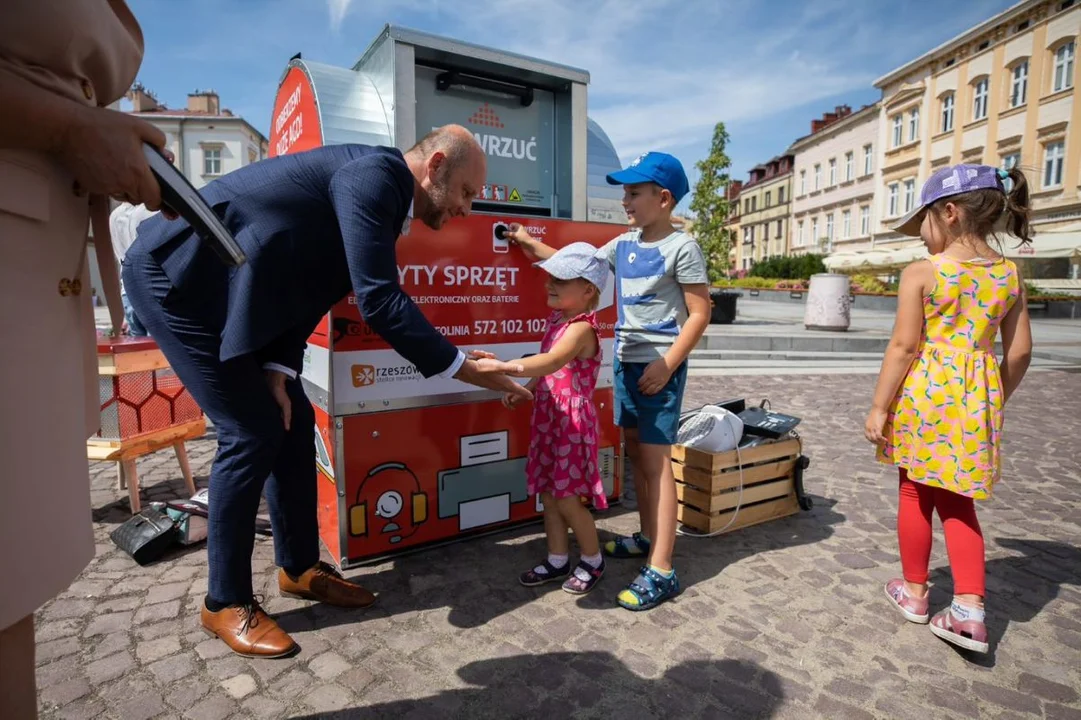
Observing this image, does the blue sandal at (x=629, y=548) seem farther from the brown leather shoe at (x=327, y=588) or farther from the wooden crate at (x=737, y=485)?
the brown leather shoe at (x=327, y=588)

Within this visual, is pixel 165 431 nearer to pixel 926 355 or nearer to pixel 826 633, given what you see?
pixel 826 633

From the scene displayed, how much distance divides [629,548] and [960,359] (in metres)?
1.71

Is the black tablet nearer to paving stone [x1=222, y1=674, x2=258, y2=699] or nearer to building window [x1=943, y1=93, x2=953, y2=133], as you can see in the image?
paving stone [x1=222, y1=674, x2=258, y2=699]

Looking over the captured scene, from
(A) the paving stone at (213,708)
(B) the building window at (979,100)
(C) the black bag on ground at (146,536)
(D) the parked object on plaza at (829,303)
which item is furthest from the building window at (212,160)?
(A) the paving stone at (213,708)

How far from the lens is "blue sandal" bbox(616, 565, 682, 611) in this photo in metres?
2.71

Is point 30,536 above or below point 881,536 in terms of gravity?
above

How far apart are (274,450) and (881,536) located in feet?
10.6

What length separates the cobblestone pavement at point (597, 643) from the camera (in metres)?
2.10

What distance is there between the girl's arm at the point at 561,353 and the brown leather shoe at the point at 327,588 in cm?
117

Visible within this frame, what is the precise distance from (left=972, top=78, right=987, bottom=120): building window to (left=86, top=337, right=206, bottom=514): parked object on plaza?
37.8m

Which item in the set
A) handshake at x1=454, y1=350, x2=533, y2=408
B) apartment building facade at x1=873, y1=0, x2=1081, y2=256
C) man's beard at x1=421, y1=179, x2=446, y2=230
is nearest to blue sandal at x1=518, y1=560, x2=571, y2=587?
handshake at x1=454, y1=350, x2=533, y2=408

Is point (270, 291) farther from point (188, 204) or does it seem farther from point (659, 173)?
point (659, 173)

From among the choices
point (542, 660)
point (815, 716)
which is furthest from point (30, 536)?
point (815, 716)

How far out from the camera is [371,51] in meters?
3.98
